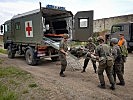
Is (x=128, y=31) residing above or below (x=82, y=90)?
above

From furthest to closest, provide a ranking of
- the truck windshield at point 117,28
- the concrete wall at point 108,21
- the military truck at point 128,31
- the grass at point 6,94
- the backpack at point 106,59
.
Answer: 1. the concrete wall at point 108,21
2. the truck windshield at point 117,28
3. the military truck at point 128,31
4. the backpack at point 106,59
5. the grass at point 6,94

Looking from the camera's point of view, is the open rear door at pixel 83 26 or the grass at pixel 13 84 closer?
the grass at pixel 13 84

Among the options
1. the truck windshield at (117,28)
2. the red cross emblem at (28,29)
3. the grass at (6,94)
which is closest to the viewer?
the grass at (6,94)

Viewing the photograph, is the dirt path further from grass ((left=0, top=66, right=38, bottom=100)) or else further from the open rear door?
the open rear door

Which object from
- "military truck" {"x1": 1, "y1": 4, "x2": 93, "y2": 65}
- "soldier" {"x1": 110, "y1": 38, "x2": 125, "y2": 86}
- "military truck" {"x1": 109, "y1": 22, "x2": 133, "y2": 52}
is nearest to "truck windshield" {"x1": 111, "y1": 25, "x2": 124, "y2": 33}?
"military truck" {"x1": 109, "y1": 22, "x2": 133, "y2": 52}

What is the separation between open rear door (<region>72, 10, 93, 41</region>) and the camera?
422 inches

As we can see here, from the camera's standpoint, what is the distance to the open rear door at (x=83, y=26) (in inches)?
422

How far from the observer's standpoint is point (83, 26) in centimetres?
1112

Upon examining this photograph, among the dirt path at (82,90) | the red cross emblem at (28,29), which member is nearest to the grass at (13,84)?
the dirt path at (82,90)

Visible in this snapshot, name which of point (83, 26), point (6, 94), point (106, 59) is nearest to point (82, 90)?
point (106, 59)

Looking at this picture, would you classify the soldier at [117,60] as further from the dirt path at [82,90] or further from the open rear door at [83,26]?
the open rear door at [83,26]

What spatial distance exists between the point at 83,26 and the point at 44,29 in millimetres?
1956

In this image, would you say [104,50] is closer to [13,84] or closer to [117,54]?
[117,54]

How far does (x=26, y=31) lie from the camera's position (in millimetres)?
12305
